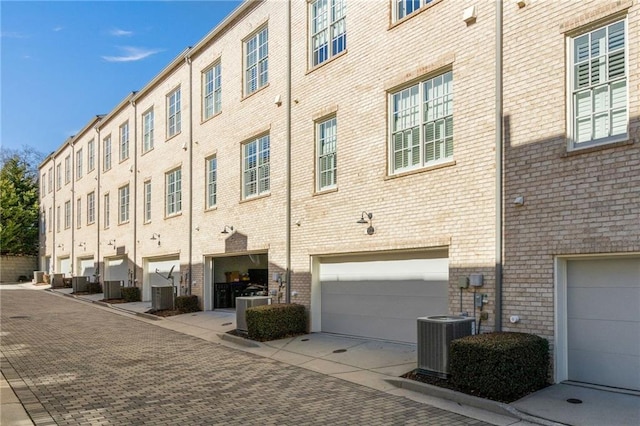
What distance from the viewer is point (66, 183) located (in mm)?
39281

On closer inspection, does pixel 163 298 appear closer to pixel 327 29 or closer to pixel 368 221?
pixel 368 221

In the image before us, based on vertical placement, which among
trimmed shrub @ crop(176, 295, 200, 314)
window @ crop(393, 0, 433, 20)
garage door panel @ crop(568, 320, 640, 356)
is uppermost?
window @ crop(393, 0, 433, 20)

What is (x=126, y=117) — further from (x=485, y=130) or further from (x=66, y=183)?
(x=485, y=130)

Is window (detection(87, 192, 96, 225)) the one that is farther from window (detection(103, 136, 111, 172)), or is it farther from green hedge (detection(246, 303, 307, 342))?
green hedge (detection(246, 303, 307, 342))

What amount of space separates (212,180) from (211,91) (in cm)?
→ 330

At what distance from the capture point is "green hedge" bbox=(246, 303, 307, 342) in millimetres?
13109

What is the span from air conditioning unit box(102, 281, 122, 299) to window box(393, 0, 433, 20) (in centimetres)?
1879

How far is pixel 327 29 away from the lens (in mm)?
14195

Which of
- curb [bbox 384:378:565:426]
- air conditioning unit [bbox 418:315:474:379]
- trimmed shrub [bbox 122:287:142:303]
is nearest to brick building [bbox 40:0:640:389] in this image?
air conditioning unit [bbox 418:315:474:379]

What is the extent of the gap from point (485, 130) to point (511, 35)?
165 cm

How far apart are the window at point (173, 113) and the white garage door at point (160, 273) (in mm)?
5322

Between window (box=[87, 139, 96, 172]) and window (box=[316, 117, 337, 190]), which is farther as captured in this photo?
window (box=[87, 139, 96, 172])

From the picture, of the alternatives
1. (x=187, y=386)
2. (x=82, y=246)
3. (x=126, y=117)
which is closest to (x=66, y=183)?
(x=82, y=246)

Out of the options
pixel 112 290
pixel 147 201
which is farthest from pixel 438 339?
pixel 112 290
